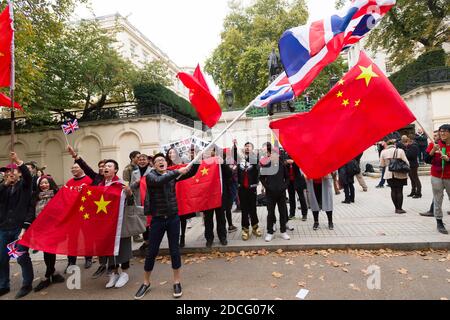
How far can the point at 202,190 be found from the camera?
19.9 feet

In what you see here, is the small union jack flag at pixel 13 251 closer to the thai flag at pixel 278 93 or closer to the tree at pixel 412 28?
the thai flag at pixel 278 93

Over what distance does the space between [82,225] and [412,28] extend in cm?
2600

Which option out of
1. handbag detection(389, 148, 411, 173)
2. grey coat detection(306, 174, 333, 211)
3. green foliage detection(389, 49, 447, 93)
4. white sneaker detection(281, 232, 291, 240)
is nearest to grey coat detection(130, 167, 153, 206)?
white sneaker detection(281, 232, 291, 240)

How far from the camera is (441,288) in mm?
4020

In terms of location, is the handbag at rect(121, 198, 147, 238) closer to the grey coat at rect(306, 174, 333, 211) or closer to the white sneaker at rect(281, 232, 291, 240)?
the white sneaker at rect(281, 232, 291, 240)

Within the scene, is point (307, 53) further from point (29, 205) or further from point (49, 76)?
point (49, 76)

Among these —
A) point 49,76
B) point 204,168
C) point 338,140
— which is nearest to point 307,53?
point 338,140

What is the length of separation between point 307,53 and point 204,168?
2.90m

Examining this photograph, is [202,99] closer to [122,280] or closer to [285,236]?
[285,236]

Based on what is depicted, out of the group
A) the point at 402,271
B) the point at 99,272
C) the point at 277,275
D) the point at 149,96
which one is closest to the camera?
the point at 402,271

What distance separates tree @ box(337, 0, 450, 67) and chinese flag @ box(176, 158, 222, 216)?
2062 cm

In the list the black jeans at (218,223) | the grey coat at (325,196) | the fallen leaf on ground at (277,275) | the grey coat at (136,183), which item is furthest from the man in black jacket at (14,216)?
the grey coat at (325,196)

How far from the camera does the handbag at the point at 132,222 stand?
489 cm

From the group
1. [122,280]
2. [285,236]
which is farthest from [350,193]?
[122,280]
